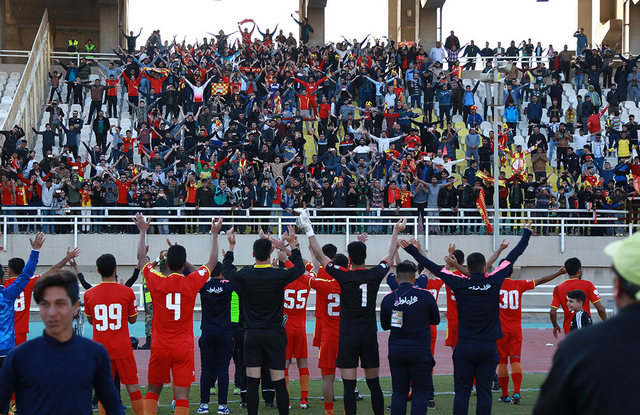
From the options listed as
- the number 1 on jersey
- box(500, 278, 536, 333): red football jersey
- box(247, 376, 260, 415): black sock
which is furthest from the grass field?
the number 1 on jersey

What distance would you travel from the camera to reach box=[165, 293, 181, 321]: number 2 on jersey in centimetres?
868

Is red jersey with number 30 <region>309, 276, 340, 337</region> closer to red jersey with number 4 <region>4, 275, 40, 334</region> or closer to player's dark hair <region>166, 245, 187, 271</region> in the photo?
player's dark hair <region>166, 245, 187, 271</region>

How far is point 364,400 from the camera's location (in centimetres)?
1148

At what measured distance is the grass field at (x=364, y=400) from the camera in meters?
10.6

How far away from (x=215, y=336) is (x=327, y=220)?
13.2 meters

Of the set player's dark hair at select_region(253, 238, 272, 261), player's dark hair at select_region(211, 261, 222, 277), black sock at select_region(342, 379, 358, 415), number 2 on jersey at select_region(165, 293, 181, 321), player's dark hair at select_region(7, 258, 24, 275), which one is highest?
player's dark hair at select_region(253, 238, 272, 261)

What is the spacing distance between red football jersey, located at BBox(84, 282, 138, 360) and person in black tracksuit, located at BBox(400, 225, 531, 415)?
10.5ft

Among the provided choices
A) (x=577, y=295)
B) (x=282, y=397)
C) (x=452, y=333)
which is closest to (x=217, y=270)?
(x=282, y=397)

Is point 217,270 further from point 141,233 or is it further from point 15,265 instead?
point 15,265

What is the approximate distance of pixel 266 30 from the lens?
31.4 m

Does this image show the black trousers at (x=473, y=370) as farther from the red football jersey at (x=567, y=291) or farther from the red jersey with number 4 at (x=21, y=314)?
the red jersey with number 4 at (x=21, y=314)

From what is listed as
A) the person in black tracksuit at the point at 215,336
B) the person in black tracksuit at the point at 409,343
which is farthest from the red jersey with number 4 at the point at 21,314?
the person in black tracksuit at the point at 409,343

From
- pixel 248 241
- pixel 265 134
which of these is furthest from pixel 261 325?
pixel 265 134

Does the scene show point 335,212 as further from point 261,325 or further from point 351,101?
point 261,325
